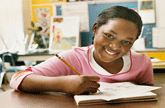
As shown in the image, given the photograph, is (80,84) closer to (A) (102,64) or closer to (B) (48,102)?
(B) (48,102)

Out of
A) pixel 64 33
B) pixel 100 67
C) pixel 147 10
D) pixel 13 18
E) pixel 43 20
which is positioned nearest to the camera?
pixel 100 67

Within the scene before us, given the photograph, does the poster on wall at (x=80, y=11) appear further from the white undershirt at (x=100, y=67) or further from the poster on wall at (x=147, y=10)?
the white undershirt at (x=100, y=67)

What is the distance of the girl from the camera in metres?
0.63

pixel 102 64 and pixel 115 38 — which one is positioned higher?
pixel 115 38

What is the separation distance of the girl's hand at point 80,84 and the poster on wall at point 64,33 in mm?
1768

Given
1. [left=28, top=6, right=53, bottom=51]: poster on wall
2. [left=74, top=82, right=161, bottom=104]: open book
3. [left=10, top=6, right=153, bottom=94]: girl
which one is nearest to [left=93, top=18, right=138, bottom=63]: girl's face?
[left=10, top=6, right=153, bottom=94]: girl

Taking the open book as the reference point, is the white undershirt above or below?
above

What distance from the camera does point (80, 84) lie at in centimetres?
59

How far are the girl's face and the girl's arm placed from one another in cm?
20

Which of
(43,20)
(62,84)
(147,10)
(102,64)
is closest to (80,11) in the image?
(43,20)

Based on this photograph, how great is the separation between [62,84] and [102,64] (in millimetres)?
318

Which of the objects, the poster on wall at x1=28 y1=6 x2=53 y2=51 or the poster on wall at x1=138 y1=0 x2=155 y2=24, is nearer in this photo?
the poster on wall at x1=138 y1=0 x2=155 y2=24

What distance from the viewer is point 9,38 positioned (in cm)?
348

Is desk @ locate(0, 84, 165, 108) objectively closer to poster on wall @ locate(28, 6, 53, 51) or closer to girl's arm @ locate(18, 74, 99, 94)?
girl's arm @ locate(18, 74, 99, 94)
